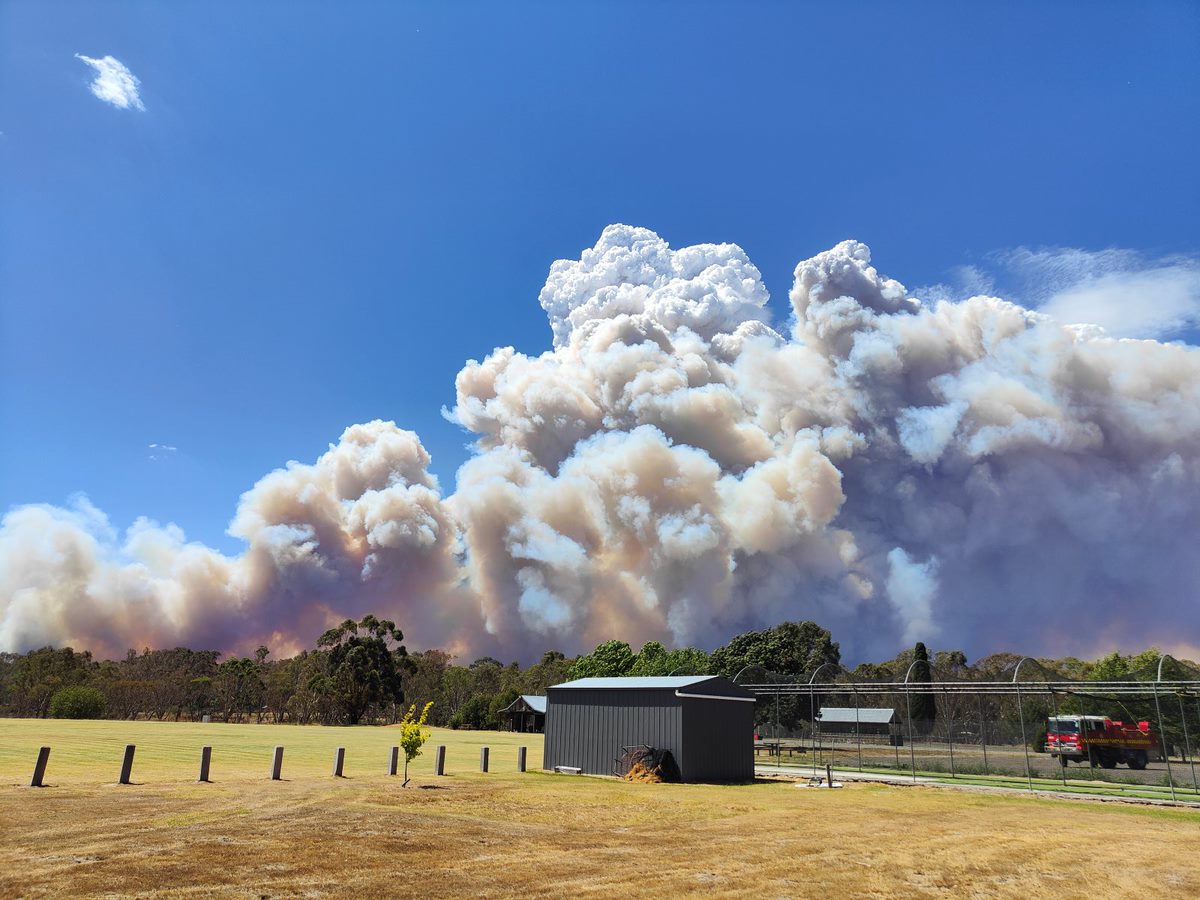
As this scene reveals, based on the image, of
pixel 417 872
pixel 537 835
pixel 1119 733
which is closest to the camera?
pixel 417 872

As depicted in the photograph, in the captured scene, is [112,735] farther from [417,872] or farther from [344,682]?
[344,682]

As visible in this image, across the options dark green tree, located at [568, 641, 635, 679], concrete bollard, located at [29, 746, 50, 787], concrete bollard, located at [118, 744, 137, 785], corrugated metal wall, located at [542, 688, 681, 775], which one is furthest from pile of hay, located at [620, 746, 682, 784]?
dark green tree, located at [568, 641, 635, 679]

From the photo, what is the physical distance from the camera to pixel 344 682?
332 ft

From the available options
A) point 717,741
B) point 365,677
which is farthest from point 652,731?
point 365,677

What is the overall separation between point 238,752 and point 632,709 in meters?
21.2

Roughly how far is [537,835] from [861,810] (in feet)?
35.5

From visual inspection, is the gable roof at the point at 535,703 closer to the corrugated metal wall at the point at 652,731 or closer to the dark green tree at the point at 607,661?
the dark green tree at the point at 607,661

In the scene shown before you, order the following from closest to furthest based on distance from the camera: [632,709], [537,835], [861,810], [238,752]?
[537,835]
[861,810]
[632,709]
[238,752]

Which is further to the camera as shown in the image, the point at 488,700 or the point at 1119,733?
the point at 488,700

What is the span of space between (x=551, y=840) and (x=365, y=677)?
93804mm

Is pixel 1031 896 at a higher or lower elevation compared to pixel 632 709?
lower

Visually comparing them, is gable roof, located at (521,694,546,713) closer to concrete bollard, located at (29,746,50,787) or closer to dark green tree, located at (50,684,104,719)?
dark green tree, located at (50,684,104,719)

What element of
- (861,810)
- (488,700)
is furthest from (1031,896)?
(488,700)

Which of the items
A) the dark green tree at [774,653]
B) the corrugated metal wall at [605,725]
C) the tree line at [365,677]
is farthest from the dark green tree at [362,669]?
the corrugated metal wall at [605,725]
